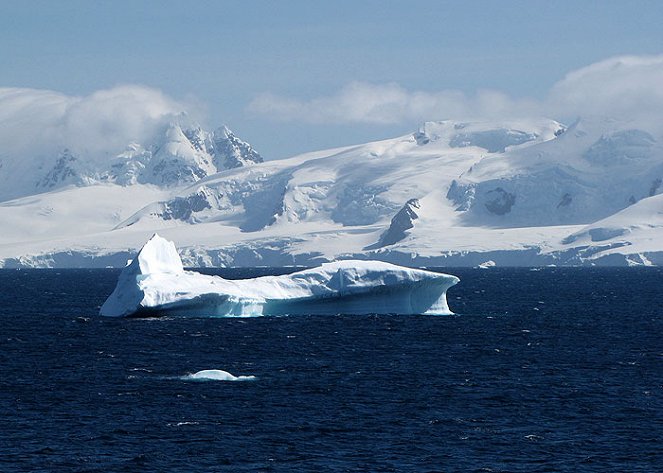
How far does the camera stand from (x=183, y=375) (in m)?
66.6

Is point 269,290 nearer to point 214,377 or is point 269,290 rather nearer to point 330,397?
point 214,377

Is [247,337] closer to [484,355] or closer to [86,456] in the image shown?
[484,355]

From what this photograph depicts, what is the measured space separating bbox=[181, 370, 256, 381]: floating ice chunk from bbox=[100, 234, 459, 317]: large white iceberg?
90.5ft

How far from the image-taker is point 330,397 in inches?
2327

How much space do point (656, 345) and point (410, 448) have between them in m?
42.7

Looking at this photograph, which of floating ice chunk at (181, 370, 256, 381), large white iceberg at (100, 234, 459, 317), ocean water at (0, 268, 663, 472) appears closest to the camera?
ocean water at (0, 268, 663, 472)

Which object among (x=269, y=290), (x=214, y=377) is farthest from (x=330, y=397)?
(x=269, y=290)

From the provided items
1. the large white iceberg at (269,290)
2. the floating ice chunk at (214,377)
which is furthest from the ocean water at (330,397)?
the large white iceberg at (269,290)

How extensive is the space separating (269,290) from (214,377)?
3280 cm

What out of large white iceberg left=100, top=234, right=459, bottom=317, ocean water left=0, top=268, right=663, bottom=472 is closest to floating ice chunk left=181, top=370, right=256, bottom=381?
ocean water left=0, top=268, right=663, bottom=472

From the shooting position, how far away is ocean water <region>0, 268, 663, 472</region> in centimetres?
4606

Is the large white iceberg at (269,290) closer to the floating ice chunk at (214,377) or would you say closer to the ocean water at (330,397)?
the ocean water at (330,397)

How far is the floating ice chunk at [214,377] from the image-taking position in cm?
6462

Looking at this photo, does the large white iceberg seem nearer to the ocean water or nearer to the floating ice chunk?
the ocean water
